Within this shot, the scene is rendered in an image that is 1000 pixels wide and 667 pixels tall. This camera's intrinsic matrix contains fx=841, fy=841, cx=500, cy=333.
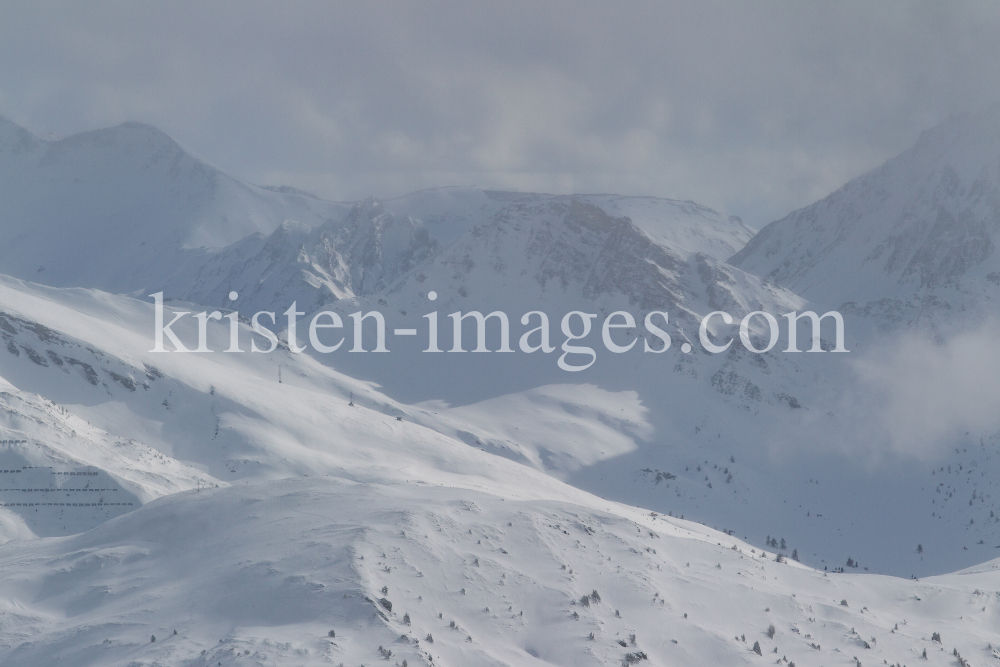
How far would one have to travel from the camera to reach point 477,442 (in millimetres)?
121750

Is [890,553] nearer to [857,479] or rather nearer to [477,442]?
[857,479]

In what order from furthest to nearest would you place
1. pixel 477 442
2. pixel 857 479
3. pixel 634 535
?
1. pixel 857 479
2. pixel 477 442
3. pixel 634 535

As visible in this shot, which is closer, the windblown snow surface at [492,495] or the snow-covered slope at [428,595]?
the snow-covered slope at [428,595]

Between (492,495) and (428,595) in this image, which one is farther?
(492,495)

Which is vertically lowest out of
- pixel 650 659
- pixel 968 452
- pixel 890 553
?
pixel 890 553

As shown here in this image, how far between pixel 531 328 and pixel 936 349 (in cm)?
8567

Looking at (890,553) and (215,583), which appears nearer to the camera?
(215,583)

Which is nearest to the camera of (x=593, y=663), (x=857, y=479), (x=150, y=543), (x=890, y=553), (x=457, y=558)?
(x=593, y=663)

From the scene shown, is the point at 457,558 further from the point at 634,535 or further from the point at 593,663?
the point at 634,535

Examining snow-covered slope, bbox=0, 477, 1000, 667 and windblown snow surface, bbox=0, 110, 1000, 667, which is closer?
snow-covered slope, bbox=0, 477, 1000, 667

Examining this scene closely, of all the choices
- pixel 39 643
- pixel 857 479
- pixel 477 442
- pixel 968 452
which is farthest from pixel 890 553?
pixel 39 643

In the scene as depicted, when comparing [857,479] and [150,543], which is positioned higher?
[150,543]

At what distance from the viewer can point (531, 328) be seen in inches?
7549

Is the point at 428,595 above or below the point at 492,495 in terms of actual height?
below
